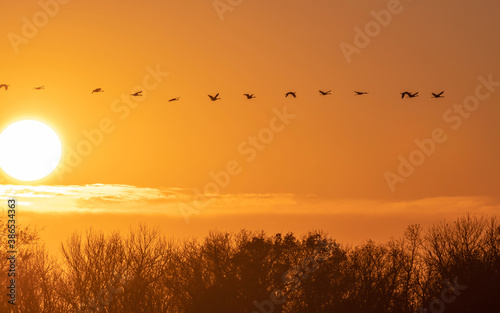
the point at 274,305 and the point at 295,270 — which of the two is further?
the point at 295,270

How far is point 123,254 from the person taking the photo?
98.6 metres

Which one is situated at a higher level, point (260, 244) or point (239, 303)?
point (260, 244)

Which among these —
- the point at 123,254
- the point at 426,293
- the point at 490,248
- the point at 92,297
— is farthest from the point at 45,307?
the point at 490,248

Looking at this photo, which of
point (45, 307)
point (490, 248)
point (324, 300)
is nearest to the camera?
point (45, 307)

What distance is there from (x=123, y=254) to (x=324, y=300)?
19601 mm

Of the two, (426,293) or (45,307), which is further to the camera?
(426,293)

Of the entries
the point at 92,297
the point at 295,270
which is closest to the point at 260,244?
the point at 295,270

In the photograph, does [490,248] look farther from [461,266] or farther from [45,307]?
[45,307]

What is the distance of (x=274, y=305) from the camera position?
304 ft

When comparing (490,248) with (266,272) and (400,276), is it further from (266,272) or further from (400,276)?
(266,272)

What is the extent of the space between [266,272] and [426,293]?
1627 cm

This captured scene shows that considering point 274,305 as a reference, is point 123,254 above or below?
above

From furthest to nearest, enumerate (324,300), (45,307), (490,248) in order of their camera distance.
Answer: (490,248) < (324,300) < (45,307)

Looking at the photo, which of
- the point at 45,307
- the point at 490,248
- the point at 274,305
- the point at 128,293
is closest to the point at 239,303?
the point at 274,305
